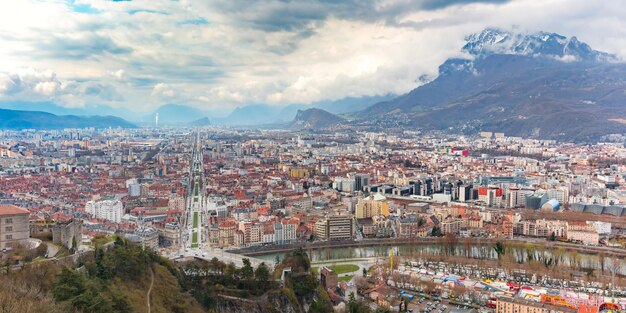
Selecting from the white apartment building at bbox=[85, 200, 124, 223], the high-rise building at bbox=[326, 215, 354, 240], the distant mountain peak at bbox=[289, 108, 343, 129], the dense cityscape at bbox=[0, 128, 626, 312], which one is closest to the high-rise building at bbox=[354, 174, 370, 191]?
the dense cityscape at bbox=[0, 128, 626, 312]

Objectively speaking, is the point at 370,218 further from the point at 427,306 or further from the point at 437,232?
the point at 427,306

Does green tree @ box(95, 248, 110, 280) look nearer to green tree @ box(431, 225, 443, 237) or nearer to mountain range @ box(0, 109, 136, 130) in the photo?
green tree @ box(431, 225, 443, 237)

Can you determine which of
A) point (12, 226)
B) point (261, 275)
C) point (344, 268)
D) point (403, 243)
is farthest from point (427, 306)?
A: point (12, 226)

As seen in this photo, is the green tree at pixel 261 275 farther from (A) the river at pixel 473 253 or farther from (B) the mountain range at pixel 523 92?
(B) the mountain range at pixel 523 92

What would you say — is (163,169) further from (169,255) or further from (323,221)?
(169,255)

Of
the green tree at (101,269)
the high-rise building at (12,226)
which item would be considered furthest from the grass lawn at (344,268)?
the high-rise building at (12,226)
